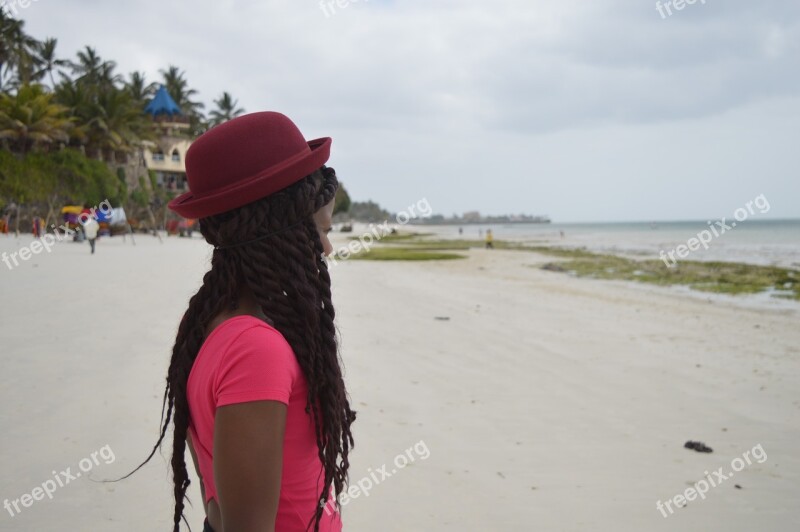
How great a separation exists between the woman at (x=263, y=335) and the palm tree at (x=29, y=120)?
38.7m

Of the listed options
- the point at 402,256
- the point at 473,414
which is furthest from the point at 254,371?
the point at 402,256

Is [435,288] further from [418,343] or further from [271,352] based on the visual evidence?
[271,352]

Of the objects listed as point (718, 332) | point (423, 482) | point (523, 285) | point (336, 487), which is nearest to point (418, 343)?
point (423, 482)

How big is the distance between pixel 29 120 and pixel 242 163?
128 feet

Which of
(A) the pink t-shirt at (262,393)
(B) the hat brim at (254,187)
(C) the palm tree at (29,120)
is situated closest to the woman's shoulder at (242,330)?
(A) the pink t-shirt at (262,393)

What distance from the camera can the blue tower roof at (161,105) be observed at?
5488cm

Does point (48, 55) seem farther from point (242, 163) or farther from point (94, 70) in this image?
point (242, 163)

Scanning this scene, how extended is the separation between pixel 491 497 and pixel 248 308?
2.97 metres

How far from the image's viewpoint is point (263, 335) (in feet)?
4.00

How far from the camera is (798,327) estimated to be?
429 inches

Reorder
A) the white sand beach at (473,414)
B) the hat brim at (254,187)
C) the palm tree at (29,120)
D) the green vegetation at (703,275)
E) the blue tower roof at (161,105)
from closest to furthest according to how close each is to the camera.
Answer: the hat brim at (254,187) < the white sand beach at (473,414) < the green vegetation at (703,275) < the palm tree at (29,120) < the blue tower roof at (161,105)

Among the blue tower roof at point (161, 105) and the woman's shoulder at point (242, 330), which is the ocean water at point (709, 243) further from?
the blue tower roof at point (161, 105)

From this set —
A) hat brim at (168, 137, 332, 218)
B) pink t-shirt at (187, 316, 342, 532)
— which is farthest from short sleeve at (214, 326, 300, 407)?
hat brim at (168, 137, 332, 218)

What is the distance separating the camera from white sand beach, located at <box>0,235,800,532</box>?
11.8 ft
